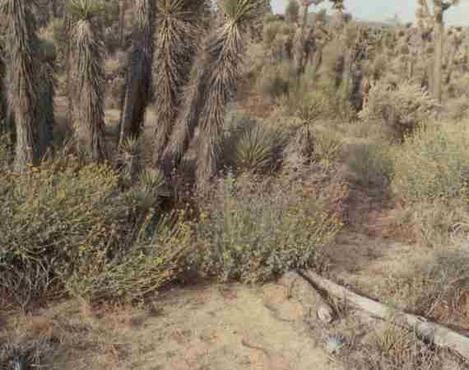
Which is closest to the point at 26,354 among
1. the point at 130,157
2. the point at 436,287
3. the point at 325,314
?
the point at 325,314

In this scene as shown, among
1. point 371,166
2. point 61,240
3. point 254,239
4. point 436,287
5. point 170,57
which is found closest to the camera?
point 61,240

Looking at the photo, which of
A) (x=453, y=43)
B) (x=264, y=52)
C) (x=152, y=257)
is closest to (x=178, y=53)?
(x=152, y=257)

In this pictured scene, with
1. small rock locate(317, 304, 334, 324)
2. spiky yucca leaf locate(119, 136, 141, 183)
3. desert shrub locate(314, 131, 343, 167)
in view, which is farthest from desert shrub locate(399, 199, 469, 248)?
spiky yucca leaf locate(119, 136, 141, 183)

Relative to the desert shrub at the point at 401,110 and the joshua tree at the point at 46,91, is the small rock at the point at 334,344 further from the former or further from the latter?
the desert shrub at the point at 401,110

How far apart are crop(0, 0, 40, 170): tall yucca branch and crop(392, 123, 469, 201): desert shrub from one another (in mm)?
5371

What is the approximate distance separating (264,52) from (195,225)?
52.0ft

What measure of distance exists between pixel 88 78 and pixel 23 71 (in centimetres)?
85

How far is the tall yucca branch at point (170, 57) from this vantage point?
8.20 meters

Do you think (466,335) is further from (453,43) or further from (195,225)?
(453,43)

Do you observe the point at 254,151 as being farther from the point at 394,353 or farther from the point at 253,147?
the point at 394,353

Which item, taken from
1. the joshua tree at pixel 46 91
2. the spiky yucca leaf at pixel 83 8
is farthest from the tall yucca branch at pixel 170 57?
the joshua tree at pixel 46 91

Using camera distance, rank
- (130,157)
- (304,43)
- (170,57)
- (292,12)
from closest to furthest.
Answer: (130,157), (170,57), (304,43), (292,12)

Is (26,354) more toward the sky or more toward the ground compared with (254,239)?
more toward the ground

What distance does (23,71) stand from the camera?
6547 mm
